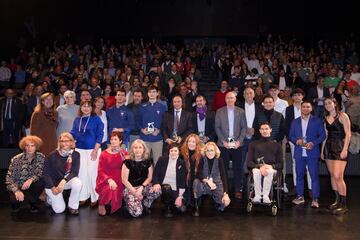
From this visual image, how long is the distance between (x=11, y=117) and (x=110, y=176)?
3732 millimetres

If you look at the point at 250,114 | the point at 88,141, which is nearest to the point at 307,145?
the point at 250,114

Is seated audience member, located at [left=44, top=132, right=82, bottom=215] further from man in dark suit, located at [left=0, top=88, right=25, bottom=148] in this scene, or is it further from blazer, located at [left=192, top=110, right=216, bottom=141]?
man in dark suit, located at [left=0, top=88, right=25, bottom=148]

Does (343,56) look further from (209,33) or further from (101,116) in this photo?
(101,116)

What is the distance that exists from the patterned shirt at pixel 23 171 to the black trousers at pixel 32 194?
7 centimetres

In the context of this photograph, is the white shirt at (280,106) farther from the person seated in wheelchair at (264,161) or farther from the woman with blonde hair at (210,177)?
the woman with blonde hair at (210,177)

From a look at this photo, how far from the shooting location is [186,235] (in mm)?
4477

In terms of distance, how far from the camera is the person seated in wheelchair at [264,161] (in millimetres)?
5184

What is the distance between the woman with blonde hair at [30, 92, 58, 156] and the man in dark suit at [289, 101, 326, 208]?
321cm

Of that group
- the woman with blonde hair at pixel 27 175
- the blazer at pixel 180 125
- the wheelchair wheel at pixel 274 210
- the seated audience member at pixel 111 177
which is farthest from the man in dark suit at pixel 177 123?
the woman with blonde hair at pixel 27 175

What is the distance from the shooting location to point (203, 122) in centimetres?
623

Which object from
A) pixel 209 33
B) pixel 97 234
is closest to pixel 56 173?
pixel 97 234

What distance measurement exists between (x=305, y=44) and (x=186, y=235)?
45.8 ft

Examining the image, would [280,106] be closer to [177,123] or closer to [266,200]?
[177,123]

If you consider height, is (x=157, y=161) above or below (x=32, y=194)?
above
